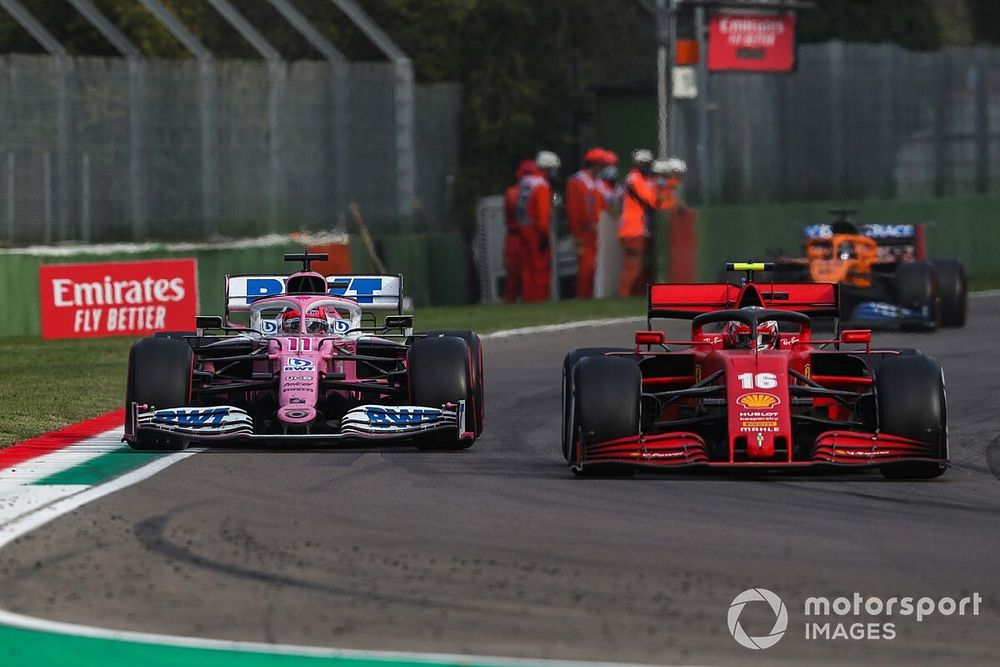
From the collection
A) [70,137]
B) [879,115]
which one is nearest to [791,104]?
[879,115]

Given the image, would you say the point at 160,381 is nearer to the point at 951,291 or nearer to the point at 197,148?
the point at 951,291

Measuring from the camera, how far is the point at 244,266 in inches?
1029

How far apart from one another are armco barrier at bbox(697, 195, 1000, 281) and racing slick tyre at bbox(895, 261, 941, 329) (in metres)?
5.22

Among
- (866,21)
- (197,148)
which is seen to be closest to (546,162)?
(197,148)

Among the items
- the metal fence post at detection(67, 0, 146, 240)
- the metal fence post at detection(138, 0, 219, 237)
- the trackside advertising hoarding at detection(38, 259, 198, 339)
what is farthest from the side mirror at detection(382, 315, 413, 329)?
the metal fence post at detection(138, 0, 219, 237)

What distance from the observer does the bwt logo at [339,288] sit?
14070 millimetres

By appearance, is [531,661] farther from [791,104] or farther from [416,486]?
[791,104]

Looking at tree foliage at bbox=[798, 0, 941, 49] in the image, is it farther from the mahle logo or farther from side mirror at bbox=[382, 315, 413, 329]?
the mahle logo

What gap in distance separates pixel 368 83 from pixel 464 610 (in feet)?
70.8

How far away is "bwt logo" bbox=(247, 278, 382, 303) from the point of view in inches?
554

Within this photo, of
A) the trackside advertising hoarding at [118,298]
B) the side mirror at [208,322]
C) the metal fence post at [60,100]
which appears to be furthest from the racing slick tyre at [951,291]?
the side mirror at [208,322]

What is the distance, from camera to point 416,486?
10.9m

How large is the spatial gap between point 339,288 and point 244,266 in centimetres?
1216

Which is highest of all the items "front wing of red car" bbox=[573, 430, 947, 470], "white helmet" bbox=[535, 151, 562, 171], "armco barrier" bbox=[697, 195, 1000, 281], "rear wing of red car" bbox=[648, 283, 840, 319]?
"white helmet" bbox=[535, 151, 562, 171]
